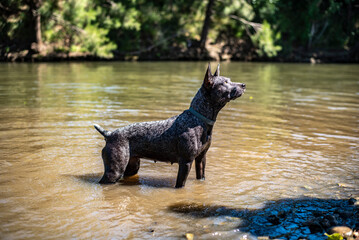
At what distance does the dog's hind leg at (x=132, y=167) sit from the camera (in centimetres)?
→ 652

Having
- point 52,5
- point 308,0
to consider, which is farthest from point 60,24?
point 308,0

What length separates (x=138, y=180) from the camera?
658cm

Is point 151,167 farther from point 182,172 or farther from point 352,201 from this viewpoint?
point 352,201

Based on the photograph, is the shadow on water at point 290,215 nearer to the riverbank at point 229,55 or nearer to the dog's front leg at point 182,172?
the dog's front leg at point 182,172

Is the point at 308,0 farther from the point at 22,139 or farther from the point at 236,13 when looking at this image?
the point at 22,139

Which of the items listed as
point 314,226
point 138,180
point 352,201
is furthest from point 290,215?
point 138,180

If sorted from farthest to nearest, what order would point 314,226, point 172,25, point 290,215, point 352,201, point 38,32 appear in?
point 172,25 → point 38,32 → point 352,201 → point 290,215 → point 314,226

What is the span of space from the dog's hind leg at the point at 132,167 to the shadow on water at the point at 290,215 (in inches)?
51.5

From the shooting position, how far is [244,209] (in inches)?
210

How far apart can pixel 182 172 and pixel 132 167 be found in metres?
0.99

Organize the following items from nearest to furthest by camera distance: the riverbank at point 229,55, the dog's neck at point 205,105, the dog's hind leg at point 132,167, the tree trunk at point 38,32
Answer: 1. the dog's neck at point 205,105
2. the dog's hind leg at point 132,167
3. the tree trunk at point 38,32
4. the riverbank at point 229,55

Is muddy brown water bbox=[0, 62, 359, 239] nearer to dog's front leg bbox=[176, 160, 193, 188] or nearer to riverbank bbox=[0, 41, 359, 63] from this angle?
dog's front leg bbox=[176, 160, 193, 188]

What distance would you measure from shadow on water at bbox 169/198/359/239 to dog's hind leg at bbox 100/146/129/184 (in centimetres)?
114

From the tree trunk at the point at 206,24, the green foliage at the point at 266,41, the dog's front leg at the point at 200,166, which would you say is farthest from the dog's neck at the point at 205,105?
the tree trunk at the point at 206,24
